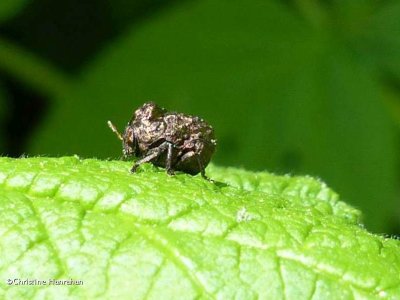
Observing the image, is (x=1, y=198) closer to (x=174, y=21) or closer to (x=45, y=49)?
(x=174, y=21)

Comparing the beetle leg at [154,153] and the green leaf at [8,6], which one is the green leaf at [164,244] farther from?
the green leaf at [8,6]

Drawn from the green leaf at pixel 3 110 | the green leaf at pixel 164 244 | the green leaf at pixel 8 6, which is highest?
the green leaf at pixel 164 244

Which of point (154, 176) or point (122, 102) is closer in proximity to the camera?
point (154, 176)

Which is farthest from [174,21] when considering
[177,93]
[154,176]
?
[154,176]

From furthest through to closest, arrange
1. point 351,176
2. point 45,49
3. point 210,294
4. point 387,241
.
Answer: point 45,49 → point 351,176 → point 387,241 → point 210,294

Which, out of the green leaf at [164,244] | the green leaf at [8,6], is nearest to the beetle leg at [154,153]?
Result: the green leaf at [164,244]

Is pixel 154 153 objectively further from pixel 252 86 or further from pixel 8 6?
pixel 8 6

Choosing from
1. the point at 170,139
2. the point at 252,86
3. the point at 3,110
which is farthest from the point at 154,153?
the point at 3,110

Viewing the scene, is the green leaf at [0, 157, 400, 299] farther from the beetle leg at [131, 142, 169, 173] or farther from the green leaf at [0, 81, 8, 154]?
the green leaf at [0, 81, 8, 154]
